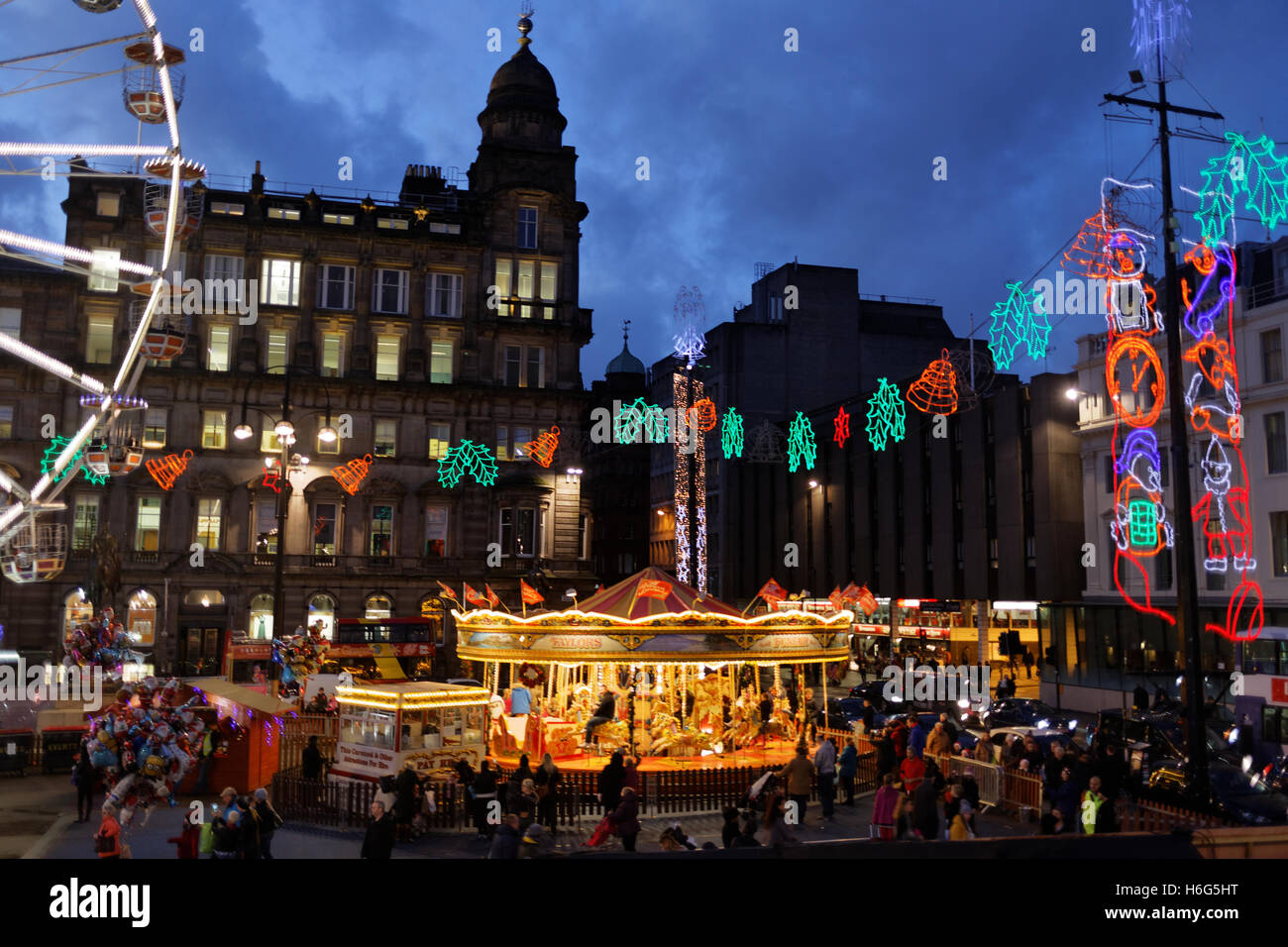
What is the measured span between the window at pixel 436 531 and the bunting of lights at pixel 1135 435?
31200 millimetres

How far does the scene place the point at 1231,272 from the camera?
117 ft

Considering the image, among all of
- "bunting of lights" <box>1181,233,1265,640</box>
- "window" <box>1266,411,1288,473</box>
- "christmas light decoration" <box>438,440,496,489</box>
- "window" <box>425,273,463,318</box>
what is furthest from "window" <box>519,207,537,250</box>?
"window" <box>1266,411,1288,473</box>

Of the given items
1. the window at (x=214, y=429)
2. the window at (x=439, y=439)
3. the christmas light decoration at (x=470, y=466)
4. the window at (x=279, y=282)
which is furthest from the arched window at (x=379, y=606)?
the window at (x=279, y=282)

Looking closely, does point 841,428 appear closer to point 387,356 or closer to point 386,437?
point 386,437

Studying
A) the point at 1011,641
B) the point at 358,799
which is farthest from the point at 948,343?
the point at 358,799

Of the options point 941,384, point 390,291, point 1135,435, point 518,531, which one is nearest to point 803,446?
point 941,384

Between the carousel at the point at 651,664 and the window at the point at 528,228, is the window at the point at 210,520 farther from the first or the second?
the carousel at the point at 651,664

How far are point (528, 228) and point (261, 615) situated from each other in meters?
24.2

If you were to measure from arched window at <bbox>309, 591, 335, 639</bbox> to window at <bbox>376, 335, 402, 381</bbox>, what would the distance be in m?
11.6

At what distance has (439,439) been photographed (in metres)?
53.6

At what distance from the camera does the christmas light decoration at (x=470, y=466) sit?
52250mm
